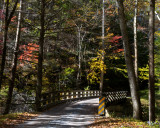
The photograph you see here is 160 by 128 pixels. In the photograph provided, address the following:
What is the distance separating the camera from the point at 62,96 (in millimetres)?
15180

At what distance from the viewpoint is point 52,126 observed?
7.32m

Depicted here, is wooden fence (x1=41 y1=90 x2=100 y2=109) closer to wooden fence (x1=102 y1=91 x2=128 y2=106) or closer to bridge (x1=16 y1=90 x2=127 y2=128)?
bridge (x1=16 y1=90 x2=127 y2=128)

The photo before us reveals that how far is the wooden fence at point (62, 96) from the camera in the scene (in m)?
12.0

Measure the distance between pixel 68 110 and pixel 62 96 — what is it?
3.64 metres

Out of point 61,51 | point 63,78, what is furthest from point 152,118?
point 61,51

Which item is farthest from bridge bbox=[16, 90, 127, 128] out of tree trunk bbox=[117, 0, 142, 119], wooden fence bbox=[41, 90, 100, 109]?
tree trunk bbox=[117, 0, 142, 119]

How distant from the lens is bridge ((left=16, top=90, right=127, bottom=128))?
787 centimetres

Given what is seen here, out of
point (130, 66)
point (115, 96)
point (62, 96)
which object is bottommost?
point (115, 96)

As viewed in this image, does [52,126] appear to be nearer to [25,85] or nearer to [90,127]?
[90,127]

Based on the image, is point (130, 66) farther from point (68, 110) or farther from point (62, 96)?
point (62, 96)

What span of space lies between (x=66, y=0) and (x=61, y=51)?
14.3m

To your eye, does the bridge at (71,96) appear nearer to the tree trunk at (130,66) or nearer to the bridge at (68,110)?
the bridge at (68,110)

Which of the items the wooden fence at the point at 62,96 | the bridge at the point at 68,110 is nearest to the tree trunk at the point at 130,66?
the bridge at the point at 68,110

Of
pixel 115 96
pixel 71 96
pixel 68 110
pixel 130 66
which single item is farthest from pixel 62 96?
pixel 130 66
